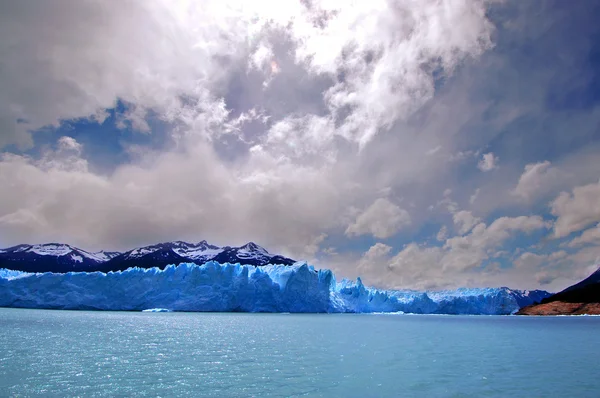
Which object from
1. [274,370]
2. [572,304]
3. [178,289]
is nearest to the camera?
[274,370]

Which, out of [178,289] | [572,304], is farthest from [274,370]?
[572,304]

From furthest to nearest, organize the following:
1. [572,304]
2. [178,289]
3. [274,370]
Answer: [572,304] → [178,289] → [274,370]

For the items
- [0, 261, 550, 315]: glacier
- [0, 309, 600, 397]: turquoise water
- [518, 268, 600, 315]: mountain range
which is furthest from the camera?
[518, 268, 600, 315]: mountain range

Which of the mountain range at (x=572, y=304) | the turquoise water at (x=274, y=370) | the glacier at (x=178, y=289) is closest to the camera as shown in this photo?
the turquoise water at (x=274, y=370)

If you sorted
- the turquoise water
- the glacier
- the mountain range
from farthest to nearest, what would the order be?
1. the mountain range
2. the glacier
3. the turquoise water

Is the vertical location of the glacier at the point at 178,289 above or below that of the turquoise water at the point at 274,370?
above

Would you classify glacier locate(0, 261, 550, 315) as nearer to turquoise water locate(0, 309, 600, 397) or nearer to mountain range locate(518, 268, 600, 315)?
turquoise water locate(0, 309, 600, 397)

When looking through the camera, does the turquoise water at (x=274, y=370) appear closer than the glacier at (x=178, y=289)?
Yes

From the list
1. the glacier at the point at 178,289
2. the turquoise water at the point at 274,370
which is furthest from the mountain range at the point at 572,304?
the turquoise water at the point at 274,370

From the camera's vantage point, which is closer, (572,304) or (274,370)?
(274,370)

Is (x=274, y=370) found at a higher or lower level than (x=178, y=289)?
lower

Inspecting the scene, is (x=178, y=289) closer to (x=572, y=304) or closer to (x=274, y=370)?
(x=274, y=370)

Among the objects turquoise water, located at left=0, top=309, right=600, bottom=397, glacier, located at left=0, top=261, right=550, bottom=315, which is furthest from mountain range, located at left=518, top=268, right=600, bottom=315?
turquoise water, located at left=0, top=309, right=600, bottom=397

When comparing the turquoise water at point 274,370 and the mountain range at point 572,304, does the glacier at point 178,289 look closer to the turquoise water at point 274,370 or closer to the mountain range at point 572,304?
the turquoise water at point 274,370
